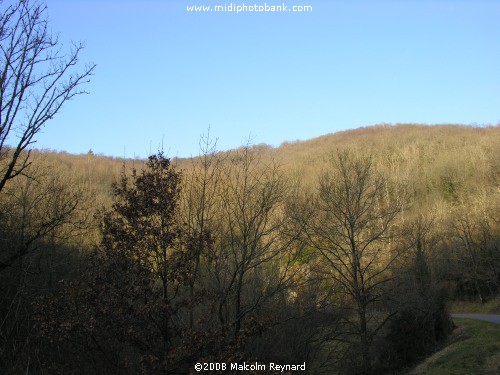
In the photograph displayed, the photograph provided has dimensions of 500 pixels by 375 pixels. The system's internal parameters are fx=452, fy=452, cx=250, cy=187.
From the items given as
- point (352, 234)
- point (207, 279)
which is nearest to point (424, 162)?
point (352, 234)

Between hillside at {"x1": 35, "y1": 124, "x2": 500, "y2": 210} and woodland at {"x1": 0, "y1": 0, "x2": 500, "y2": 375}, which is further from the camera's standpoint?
hillside at {"x1": 35, "y1": 124, "x2": 500, "y2": 210}

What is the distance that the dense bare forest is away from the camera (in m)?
6.72

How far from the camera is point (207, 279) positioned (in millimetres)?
10320

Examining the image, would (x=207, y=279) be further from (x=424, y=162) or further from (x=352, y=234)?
(x=424, y=162)

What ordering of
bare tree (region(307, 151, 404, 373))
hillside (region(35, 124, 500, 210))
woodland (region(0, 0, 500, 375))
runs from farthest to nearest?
hillside (region(35, 124, 500, 210))
bare tree (region(307, 151, 404, 373))
woodland (region(0, 0, 500, 375))

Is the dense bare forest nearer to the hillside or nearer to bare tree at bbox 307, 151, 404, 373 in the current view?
bare tree at bbox 307, 151, 404, 373

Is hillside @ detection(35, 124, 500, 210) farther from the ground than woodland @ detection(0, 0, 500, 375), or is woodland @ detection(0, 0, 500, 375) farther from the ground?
hillside @ detection(35, 124, 500, 210)

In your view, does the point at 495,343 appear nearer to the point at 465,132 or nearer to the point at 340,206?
the point at 340,206

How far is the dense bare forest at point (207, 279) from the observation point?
265 inches

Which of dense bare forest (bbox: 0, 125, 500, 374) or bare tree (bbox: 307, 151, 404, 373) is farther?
bare tree (bbox: 307, 151, 404, 373)

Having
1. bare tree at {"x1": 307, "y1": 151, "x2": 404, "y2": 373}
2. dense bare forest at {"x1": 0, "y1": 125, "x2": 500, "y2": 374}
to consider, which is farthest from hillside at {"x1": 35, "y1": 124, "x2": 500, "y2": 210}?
bare tree at {"x1": 307, "y1": 151, "x2": 404, "y2": 373}

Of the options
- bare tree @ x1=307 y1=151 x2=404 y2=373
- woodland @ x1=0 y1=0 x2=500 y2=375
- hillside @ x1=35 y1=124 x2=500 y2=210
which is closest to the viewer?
woodland @ x1=0 y1=0 x2=500 y2=375

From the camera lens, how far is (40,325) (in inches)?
264

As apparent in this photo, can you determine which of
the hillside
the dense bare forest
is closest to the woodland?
the dense bare forest
